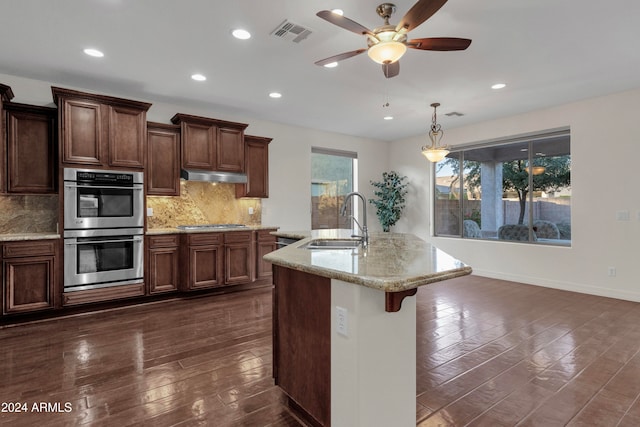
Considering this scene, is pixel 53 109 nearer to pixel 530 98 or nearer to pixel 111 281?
pixel 111 281

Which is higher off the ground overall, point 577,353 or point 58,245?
point 58,245

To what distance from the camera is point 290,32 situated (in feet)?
9.48

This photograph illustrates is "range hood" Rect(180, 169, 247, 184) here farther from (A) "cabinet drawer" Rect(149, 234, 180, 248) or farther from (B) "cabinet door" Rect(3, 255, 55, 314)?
(B) "cabinet door" Rect(3, 255, 55, 314)

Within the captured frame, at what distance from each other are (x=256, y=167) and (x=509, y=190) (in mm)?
4391

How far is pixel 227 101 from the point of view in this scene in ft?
15.8

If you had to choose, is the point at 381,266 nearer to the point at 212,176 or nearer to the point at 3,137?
the point at 212,176

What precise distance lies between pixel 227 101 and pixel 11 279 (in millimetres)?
3262

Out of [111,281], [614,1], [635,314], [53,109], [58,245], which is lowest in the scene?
[635,314]

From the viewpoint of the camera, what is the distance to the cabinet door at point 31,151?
144 inches

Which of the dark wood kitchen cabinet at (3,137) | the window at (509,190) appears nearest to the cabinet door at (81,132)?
the dark wood kitchen cabinet at (3,137)

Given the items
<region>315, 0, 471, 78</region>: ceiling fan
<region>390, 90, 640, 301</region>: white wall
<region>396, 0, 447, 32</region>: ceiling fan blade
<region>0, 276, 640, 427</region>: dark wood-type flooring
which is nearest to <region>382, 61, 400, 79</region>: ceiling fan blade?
<region>315, 0, 471, 78</region>: ceiling fan

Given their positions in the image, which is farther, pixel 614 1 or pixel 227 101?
pixel 227 101

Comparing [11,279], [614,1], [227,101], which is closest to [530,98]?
[614,1]

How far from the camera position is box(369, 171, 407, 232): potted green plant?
699cm
